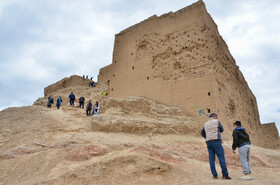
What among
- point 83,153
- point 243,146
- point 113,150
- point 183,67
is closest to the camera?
point 243,146

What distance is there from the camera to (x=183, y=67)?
11.4 metres

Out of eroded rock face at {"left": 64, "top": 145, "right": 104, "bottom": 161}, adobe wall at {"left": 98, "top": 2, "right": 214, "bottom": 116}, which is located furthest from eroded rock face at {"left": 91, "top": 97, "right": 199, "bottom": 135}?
eroded rock face at {"left": 64, "top": 145, "right": 104, "bottom": 161}

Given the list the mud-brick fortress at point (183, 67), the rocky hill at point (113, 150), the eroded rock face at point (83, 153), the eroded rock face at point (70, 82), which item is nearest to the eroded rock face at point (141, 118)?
the rocky hill at point (113, 150)

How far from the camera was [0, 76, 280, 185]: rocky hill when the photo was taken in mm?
4672

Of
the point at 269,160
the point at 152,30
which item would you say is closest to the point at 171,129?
the point at 269,160

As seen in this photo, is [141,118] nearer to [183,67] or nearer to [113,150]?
[113,150]

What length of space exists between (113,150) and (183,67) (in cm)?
644

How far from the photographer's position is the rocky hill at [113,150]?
467 centimetres

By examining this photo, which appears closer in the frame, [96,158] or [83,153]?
[96,158]

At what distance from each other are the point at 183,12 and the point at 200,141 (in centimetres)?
718

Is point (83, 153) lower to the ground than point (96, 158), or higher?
higher

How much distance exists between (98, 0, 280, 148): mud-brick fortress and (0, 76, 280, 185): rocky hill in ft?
3.49

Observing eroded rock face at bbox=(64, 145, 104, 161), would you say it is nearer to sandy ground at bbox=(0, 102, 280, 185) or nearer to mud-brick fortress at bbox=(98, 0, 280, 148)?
sandy ground at bbox=(0, 102, 280, 185)

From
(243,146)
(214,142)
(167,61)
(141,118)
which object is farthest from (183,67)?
(214,142)
